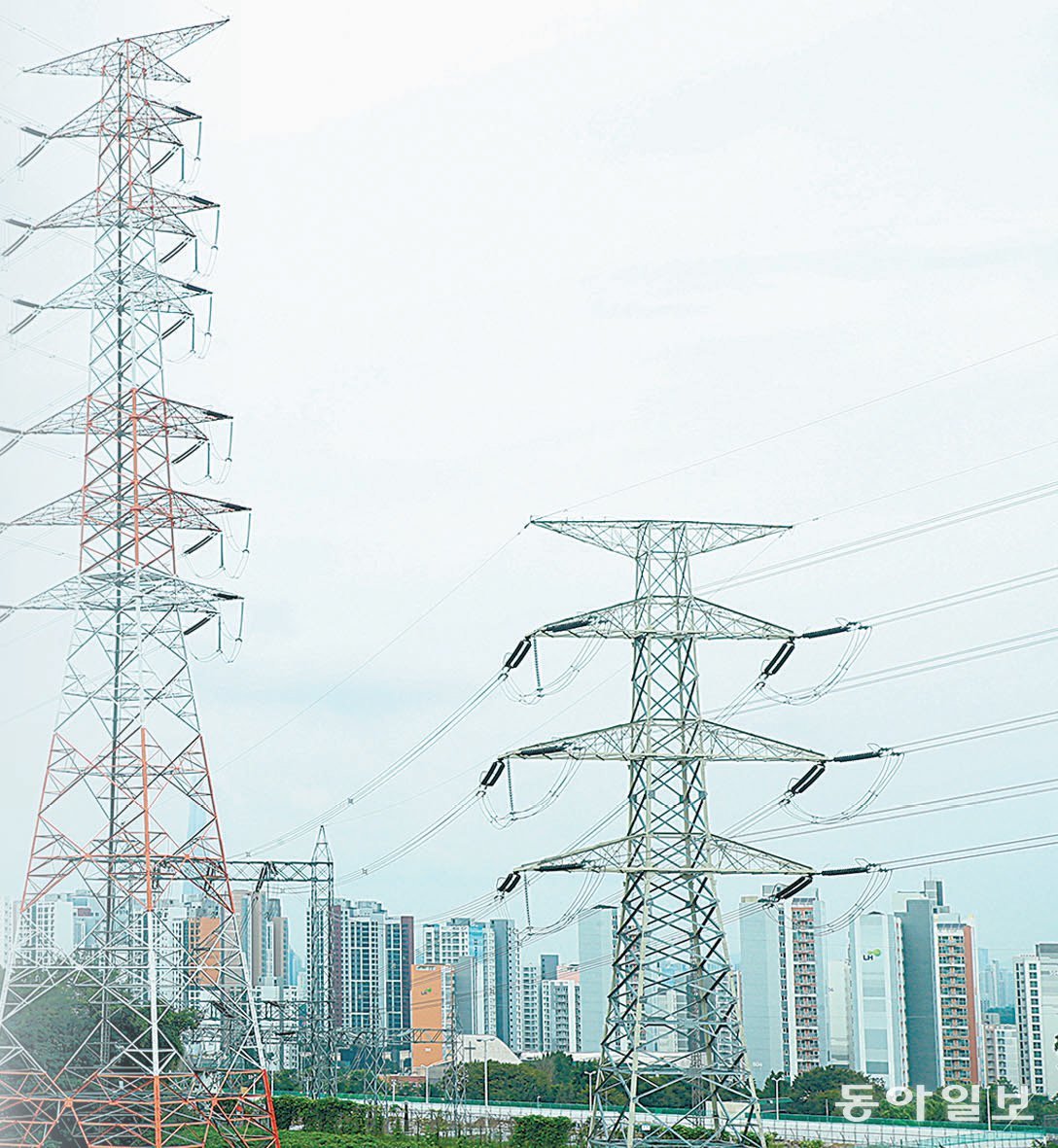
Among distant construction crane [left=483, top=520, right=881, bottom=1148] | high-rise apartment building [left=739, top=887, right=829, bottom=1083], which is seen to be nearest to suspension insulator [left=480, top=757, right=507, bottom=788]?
distant construction crane [left=483, top=520, right=881, bottom=1148]

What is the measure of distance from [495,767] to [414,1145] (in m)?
2.67

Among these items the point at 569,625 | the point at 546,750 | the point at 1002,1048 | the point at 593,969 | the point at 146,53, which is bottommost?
the point at 1002,1048

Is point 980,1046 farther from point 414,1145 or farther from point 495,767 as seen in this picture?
point 495,767

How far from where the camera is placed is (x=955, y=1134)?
893 cm

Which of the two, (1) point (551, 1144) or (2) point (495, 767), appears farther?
(1) point (551, 1144)

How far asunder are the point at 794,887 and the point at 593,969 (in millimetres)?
5368

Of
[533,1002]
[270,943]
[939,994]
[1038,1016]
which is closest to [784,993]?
[939,994]

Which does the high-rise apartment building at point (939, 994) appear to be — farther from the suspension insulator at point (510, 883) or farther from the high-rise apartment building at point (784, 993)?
the suspension insulator at point (510, 883)

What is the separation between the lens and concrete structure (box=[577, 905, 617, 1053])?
1115cm

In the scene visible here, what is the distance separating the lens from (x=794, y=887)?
6363 mm

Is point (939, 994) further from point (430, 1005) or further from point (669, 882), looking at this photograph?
point (669, 882)

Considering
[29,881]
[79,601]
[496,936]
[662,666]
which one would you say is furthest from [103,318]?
[496,936]

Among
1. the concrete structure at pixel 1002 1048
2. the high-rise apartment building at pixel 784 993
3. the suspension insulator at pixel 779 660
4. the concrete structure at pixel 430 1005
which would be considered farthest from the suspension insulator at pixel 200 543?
the concrete structure at pixel 1002 1048

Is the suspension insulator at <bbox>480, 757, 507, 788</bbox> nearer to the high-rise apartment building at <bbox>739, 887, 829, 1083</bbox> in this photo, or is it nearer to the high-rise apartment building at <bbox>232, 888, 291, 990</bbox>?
the high-rise apartment building at <bbox>232, 888, 291, 990</bbox>
